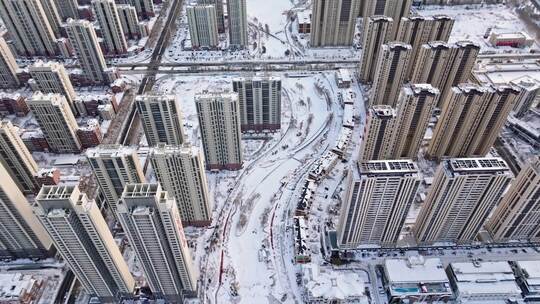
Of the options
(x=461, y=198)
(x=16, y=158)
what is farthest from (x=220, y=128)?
(x=461, y=198)

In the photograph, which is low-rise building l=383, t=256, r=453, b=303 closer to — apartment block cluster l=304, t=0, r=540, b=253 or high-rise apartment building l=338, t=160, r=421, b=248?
high-rise apartment building l=338, t=160, r=421, b=248

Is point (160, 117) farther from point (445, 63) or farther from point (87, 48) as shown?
point (445, 63)

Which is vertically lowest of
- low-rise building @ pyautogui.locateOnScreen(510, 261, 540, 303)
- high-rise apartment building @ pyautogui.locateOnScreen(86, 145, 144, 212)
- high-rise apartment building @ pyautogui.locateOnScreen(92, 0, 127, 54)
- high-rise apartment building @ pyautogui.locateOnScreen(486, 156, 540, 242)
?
low-rise building @ pyautogui.locateOnScreen(510, 261, 540, 303)

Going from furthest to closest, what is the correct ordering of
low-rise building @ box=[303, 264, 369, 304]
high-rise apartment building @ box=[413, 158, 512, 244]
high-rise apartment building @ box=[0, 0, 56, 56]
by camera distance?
1. high-rise apartment building @ box=[0, 0, 56, 56]
2. low-rise building @ box=[303, 264, 369, 304]
3. high-rise apartment building @ box=[413, 158, 512, 244]

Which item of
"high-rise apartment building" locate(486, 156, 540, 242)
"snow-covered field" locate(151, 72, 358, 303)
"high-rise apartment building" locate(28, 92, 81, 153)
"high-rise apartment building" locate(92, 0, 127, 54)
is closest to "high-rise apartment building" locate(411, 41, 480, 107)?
"snow-covered field" locate(151, 72, 358, 303)

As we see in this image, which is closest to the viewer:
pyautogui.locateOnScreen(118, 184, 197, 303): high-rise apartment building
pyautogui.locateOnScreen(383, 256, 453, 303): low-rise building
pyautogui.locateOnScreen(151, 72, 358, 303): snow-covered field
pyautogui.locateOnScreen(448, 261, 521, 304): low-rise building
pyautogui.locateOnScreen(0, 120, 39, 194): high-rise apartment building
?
pyautogui.locateOnScreen(118, 184, 197, 303): high-rise apartment building

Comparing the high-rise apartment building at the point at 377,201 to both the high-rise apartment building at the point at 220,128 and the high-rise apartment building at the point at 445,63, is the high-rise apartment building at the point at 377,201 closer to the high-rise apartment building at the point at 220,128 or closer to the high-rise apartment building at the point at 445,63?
the high-rise apartment building at the point at 220,128
